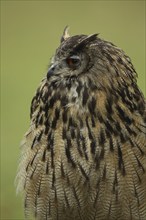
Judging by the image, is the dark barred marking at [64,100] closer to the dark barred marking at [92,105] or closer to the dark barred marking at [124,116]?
the dark barred marking at [92,105]

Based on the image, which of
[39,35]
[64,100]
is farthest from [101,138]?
[39,35]

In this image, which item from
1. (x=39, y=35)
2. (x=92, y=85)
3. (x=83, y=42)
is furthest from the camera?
(x=39, y=35)

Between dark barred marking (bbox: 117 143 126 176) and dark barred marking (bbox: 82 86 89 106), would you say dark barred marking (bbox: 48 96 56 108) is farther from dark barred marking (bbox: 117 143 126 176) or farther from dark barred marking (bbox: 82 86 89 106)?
dark barred marking (bbox: 117 143 126 176)

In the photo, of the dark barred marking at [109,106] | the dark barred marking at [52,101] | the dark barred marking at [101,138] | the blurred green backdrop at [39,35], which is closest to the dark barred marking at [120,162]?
the dark barred marking at [101,138]

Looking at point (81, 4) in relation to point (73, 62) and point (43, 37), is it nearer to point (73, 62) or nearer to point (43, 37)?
point (43, 37)

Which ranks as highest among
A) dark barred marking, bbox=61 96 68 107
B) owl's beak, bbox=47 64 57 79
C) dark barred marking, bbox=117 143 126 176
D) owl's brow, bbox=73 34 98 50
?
owl's brow, bbox=73 34 98 50

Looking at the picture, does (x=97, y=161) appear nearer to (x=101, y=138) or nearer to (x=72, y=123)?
(x=101, y=138)

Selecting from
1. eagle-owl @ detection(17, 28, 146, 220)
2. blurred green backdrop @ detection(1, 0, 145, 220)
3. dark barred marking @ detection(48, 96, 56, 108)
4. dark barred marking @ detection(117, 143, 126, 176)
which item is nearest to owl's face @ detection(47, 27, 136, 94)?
eagle-owl @ detection(17, 28, 146, 220)
